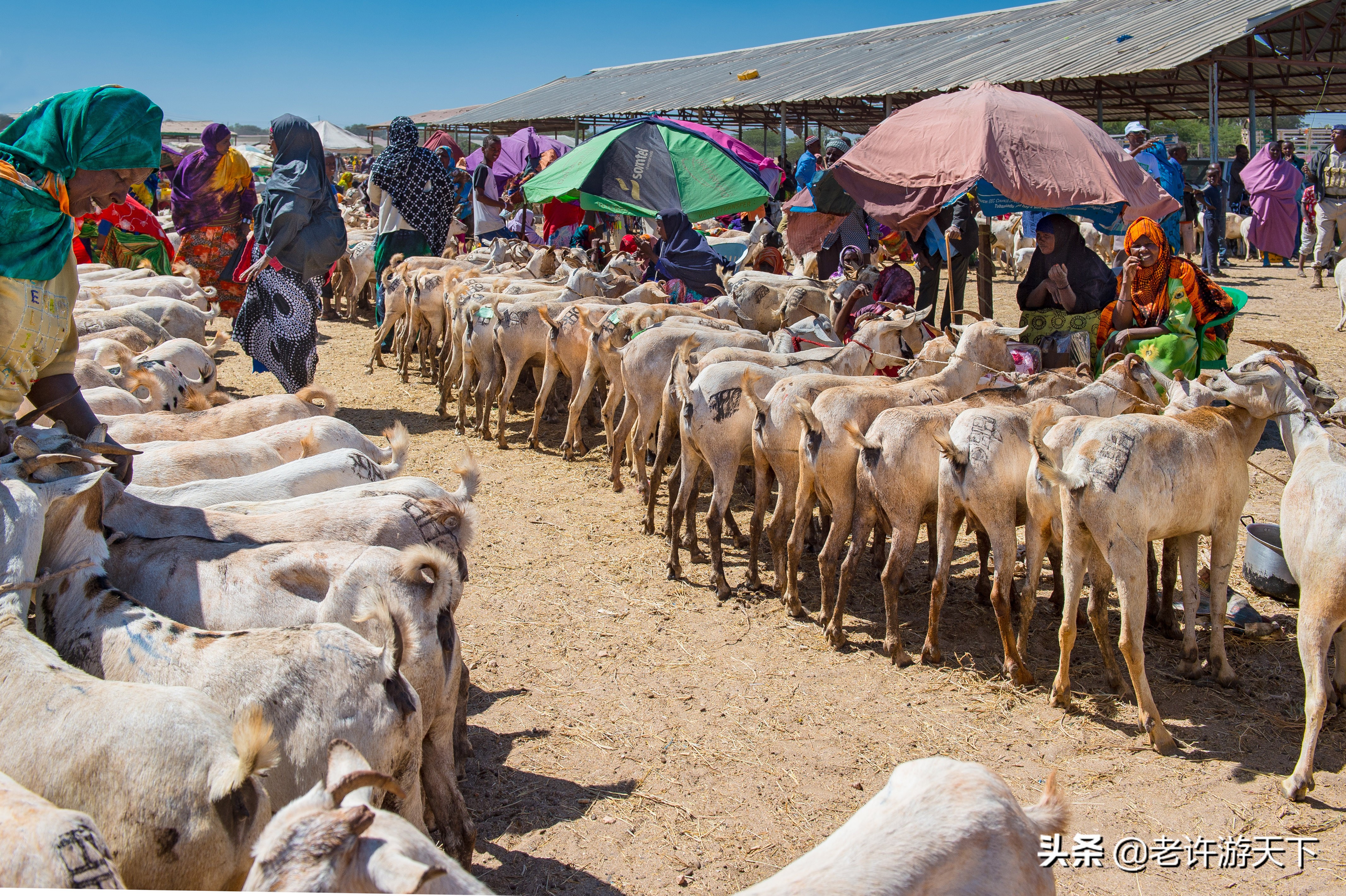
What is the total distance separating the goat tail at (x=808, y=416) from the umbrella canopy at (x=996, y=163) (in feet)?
10.5

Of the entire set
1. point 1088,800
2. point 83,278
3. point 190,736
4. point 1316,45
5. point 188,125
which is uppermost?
point 188,125

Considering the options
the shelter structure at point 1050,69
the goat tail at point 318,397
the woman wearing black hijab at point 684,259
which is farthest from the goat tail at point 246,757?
the shelter structure at point 1050,69

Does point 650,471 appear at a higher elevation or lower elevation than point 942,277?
lower

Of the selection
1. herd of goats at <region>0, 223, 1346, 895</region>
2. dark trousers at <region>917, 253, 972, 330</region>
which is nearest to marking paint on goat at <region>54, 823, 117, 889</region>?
herd of goats at <region>0, 223, 1346, 895</region>

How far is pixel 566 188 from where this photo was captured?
477 inches

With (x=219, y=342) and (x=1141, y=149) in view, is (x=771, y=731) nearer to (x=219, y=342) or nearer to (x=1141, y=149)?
(x=219, y=342)

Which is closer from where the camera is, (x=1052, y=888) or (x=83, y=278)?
(x=1052, y=888)

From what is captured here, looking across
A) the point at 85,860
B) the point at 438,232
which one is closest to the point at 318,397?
the point at 85,860

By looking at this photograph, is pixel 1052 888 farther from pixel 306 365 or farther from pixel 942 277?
pixel 942 277

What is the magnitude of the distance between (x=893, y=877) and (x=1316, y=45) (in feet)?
74.0

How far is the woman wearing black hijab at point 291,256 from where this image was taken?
356 inches

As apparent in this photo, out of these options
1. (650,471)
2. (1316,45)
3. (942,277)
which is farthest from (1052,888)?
(1316,45)

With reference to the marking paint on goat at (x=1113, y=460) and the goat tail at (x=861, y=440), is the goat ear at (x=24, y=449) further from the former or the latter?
the marking paint on goat at (x=1113, y=460)

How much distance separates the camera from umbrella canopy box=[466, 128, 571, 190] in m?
20.7
